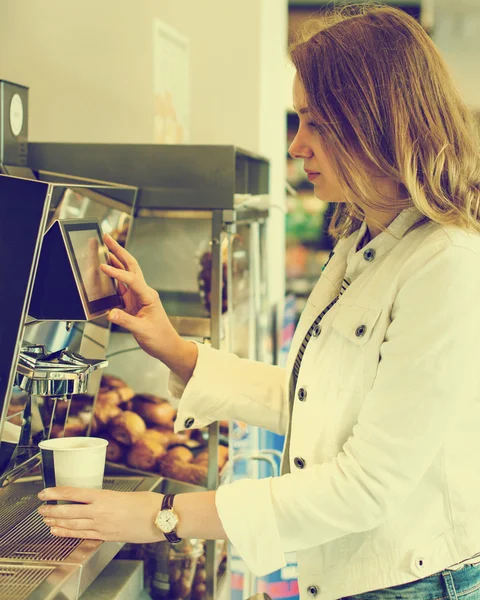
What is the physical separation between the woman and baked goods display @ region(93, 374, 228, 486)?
1.92ft

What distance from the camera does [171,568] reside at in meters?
2.01

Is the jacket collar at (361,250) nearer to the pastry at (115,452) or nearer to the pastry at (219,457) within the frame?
the pastry at (219,457)

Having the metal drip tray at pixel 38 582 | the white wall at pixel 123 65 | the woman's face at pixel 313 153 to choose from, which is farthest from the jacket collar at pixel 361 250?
the white wall at pixel 123 65

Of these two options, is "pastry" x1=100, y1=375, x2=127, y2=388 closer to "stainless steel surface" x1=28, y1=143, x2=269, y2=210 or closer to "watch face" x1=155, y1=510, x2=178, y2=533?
"stainless steel surface" x1=28, y1=143, x2=269, y2=210

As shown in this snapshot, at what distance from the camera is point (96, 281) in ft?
5.01

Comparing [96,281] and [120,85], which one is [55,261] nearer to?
[96,281]

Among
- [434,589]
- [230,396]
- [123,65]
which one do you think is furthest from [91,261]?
[123,65]

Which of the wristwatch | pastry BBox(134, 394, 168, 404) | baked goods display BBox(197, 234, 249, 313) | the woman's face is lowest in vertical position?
the wristwatch

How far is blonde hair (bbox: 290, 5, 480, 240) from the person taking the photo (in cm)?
140

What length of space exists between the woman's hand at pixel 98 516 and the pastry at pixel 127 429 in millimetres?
699

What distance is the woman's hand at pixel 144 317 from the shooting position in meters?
1.60

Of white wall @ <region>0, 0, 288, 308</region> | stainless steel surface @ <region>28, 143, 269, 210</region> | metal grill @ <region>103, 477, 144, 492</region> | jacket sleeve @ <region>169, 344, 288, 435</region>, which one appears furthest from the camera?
white wall @ <region>0, 0, 288, 308</region>

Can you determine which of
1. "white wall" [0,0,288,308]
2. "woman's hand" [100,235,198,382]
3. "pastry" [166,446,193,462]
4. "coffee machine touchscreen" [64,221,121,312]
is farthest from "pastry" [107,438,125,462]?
"white wall" [0,0,288,308]

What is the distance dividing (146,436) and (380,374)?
88 centimetres
